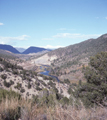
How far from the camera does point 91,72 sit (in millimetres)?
13430

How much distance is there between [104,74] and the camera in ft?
41.0

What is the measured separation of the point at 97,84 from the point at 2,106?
39.3 ft

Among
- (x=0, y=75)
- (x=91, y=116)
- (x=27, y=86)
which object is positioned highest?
(x=91, y=116)

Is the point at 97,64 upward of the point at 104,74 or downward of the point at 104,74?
upward

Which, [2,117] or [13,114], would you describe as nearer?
[2,117]

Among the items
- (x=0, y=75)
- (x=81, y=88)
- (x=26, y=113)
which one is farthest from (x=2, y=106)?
Answer: (x=0, y=75)

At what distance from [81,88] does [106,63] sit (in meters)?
4.41

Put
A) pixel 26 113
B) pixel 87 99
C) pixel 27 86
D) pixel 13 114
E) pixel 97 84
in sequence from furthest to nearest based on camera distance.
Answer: pixel 27 86 < pixel 97 84 < pixel 87 99 < pixel 13 114 < pixel 26 113

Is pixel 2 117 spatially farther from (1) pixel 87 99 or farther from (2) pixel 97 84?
(2) pixel 97 84

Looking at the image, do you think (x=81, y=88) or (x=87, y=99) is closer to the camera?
(x=87, y=99)

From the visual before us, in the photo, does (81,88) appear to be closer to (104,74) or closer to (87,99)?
(87,99)

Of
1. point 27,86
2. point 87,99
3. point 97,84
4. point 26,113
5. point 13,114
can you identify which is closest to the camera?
point 26,113

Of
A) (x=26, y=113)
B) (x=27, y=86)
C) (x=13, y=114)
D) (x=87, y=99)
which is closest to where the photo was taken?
(x=26, y=113)

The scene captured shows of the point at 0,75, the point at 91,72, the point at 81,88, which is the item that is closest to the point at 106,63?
the point at 91,72
